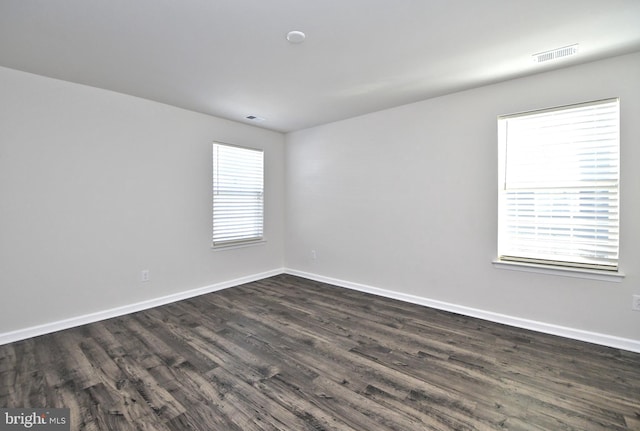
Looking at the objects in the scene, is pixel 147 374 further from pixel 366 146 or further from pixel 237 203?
pixel 366 146

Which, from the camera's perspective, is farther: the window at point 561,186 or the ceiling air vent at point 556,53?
the window at point 561,186

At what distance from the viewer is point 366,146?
4.20 meters

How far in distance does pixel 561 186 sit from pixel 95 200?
15.6ft

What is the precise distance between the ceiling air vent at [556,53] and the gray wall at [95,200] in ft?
12.4

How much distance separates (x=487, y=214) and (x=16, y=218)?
15.3 feet

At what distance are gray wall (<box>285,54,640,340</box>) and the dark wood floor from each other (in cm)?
38

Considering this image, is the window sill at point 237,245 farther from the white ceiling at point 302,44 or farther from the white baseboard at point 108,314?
the white ceiling at point 302,44

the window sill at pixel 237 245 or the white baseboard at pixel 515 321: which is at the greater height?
the window sill at pixel 237 245

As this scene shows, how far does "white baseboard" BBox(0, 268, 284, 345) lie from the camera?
9.09 feet

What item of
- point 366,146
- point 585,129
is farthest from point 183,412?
point 585,129

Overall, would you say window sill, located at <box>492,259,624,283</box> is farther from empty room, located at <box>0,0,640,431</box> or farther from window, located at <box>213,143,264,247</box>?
window, located at <box>213,143,264,247</box>

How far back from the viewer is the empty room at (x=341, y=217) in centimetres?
192

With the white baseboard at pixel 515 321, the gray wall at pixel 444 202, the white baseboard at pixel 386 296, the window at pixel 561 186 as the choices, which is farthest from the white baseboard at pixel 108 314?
the window at pixel 561 186

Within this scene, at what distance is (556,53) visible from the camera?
2445mm
